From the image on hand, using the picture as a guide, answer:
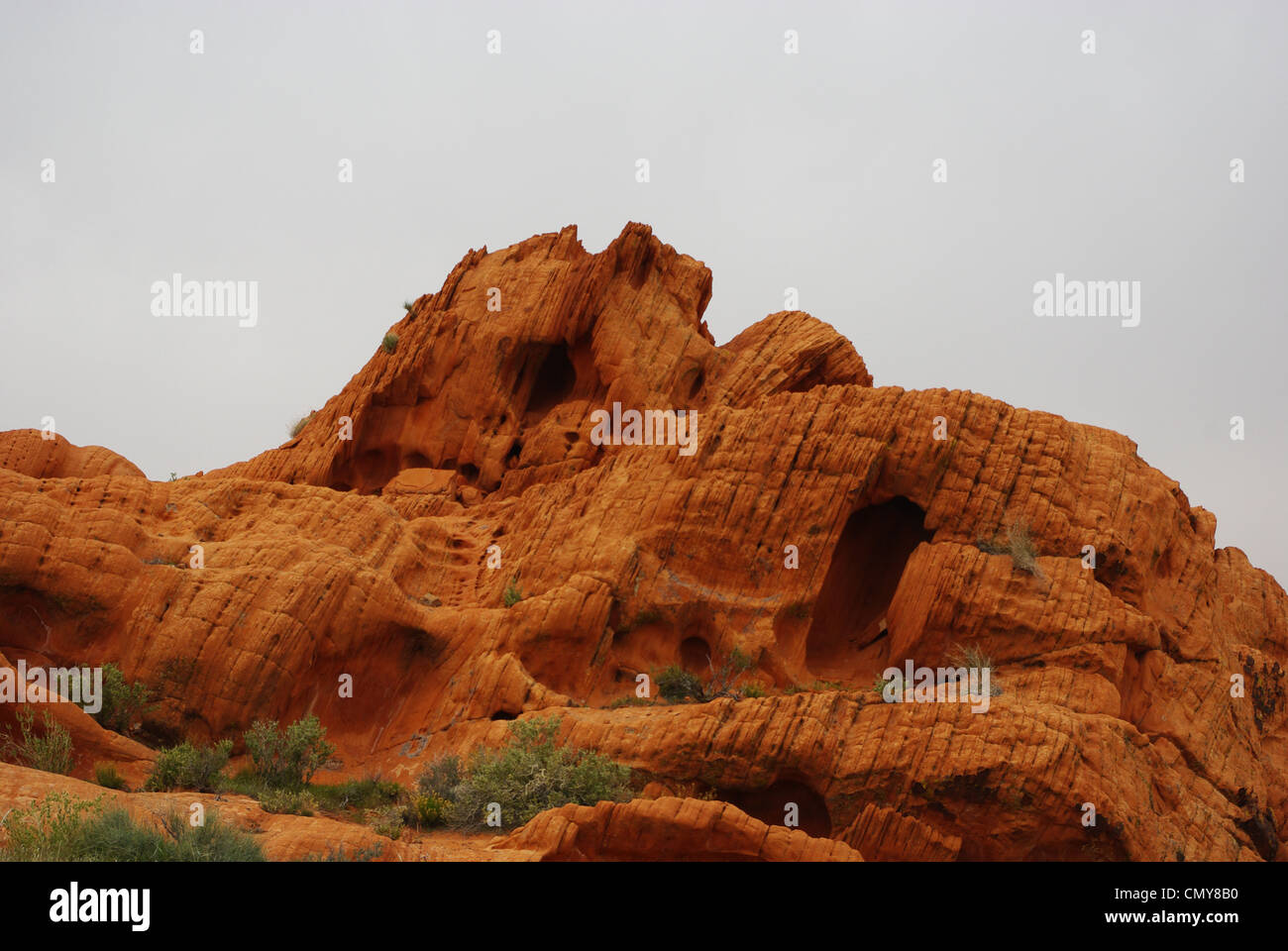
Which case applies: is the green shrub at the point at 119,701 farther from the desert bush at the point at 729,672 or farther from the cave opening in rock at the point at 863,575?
the cave opening in rock at the point at 863,575

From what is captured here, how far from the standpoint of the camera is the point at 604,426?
32.6 m

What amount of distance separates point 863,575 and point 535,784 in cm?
1090

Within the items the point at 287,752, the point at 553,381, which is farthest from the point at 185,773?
the point at 553,381

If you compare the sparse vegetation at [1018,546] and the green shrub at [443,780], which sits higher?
the sparse vegetation at [1018,546]

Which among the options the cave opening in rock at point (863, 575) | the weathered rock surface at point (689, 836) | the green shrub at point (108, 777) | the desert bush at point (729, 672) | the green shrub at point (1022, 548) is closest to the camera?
the weathered rock surface at point (689, 836)

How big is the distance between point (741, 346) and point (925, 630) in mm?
12772

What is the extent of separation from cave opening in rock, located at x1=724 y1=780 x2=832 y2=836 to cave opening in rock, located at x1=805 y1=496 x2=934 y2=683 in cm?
588

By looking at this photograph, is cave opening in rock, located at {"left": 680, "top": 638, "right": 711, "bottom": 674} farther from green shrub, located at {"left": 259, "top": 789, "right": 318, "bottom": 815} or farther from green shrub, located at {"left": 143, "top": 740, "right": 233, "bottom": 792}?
green shrub, located at {"left": 143, "top": 740, "right": 233, "bottom": 792}

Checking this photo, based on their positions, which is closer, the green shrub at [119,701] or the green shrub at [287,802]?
the green shrub at [287,802]

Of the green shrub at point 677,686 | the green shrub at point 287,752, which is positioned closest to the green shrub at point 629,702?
the green shrub at point 677,686

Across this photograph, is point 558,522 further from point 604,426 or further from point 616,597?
point 604,426

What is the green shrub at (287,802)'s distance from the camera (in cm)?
1734

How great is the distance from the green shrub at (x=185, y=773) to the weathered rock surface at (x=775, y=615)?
189cm
